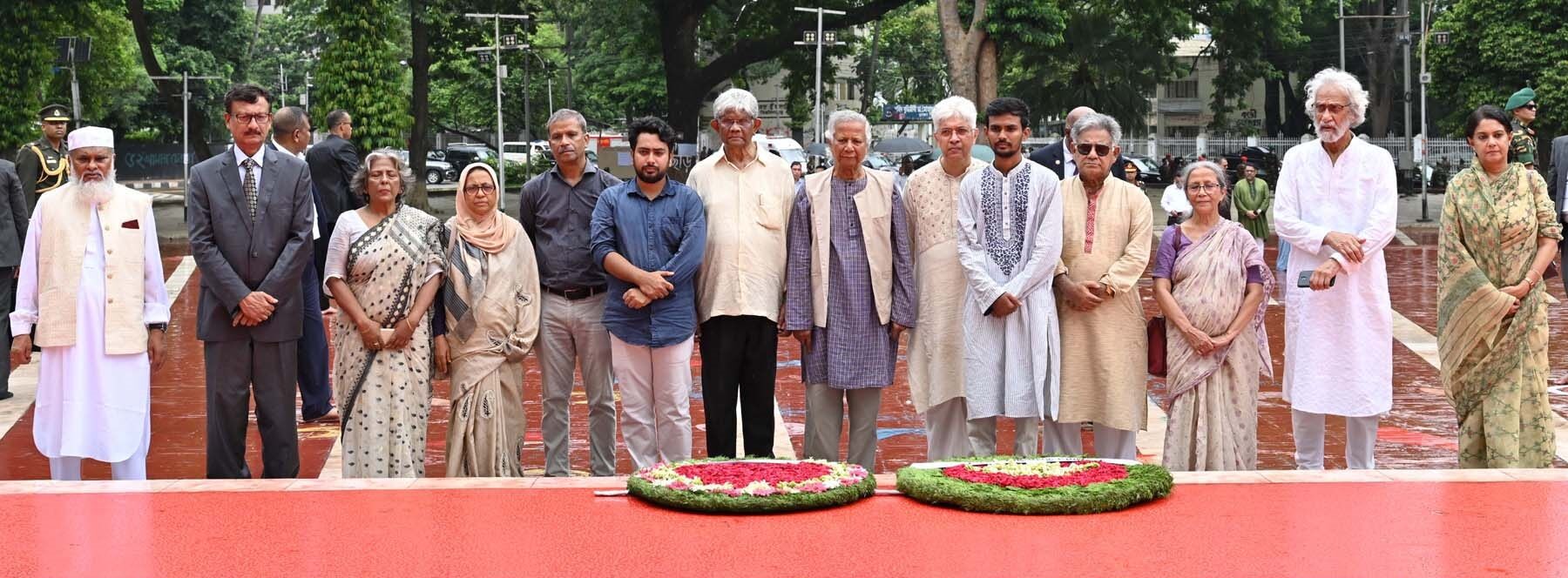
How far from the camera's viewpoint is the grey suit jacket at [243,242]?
249 inches

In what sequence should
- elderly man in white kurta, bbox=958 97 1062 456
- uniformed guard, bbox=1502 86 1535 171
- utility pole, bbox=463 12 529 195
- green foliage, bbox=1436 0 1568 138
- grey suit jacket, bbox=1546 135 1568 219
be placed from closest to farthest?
1. elderly man in white kurta, bbox=958 97 1062 456
2. uniformed guard, bbox=1502 86 1535 171
3. grey suit jacket, bbox=1546 135 1568 219
4. green foliage, bbox=1436 0 1568 138
5. utility pole, bbox=463 12 529 195

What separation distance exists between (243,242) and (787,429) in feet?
9.83

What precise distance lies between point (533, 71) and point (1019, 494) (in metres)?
52.0

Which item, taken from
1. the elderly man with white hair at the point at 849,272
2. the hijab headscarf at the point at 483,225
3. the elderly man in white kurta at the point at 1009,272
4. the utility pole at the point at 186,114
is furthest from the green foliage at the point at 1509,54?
the hijab headscarf at the point at 483,225

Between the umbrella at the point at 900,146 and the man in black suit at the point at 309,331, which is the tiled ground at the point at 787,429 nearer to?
the man in black suit at the point at 309,331

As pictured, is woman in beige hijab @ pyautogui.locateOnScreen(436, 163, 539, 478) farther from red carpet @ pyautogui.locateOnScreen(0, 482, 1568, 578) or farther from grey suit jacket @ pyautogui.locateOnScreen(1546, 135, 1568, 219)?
grey suit jacket @ pyautogui.locateOnScreen(1546, 135, 1568, 219)

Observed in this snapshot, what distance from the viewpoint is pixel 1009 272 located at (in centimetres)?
628

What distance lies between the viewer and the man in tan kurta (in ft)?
20.5

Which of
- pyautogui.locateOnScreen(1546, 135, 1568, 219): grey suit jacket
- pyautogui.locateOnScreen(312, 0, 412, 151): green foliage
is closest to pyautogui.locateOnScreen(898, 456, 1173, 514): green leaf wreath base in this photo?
pyautogui.locateOnScreen(1546, 135, 1568, 219): grey suit jacket

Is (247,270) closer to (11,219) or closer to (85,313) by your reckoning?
(85,313)

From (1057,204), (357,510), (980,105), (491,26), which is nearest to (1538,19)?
(980,105)

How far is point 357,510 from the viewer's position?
5.36m

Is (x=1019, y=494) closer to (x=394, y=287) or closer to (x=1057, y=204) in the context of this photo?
(x=1057, y=204)

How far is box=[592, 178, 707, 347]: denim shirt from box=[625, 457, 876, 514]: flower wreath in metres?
0.65
